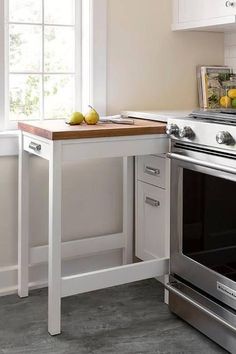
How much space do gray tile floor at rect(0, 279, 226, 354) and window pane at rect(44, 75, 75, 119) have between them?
40.6 inches

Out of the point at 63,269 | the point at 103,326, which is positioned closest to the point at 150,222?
the point at 63,269

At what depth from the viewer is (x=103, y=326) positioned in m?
2.54

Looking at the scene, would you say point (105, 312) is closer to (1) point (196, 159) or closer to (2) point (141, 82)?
(1) point (196, 159)

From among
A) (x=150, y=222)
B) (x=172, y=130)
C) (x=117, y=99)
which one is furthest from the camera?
(x=117, y=99)

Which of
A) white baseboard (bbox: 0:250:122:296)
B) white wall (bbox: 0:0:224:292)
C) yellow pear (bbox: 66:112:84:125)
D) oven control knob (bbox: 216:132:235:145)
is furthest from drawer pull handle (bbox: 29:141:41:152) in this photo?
oven control knob (bbox: 216:132:235:145)

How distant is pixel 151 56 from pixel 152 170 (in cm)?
79

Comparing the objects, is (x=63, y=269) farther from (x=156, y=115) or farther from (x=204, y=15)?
(x=204, y=15)

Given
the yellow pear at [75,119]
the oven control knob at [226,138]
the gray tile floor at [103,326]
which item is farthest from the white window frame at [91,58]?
the oven control knob at [226,138]

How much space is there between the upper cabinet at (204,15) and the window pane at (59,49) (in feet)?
2.13

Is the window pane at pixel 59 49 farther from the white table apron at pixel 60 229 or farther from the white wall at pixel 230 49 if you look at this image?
the white wall at pixel 230 49

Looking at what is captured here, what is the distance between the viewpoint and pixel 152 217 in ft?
9.72

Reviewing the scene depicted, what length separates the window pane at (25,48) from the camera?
2990 millimetres

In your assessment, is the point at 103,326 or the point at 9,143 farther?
the point at 9,143

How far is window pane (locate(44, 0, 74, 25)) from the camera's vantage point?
3057 mm
